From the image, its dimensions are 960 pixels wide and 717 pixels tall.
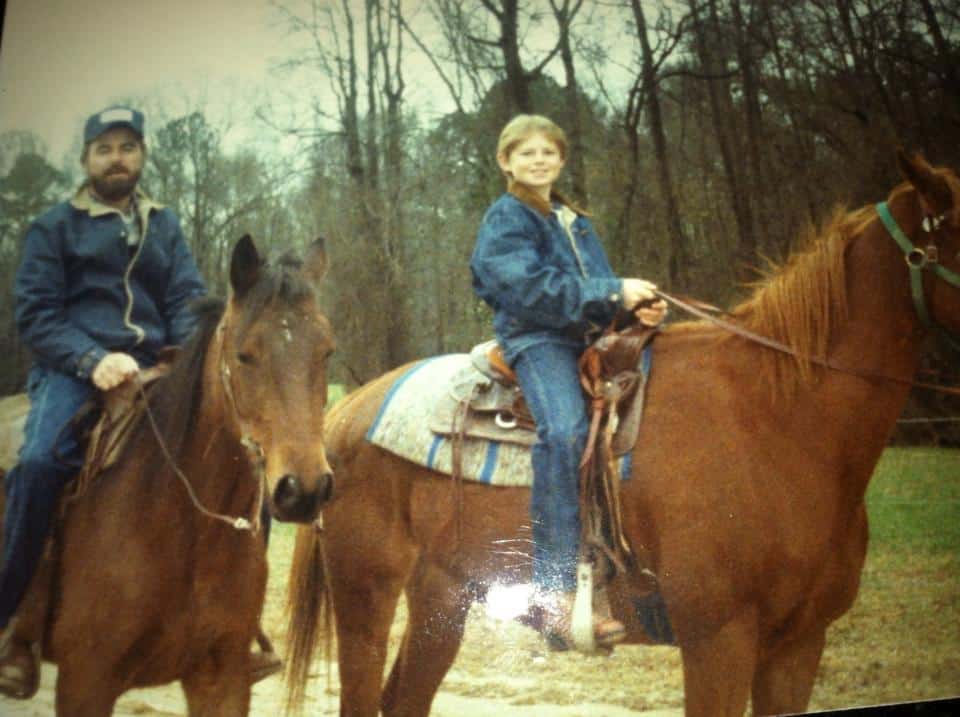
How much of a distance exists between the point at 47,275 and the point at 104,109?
555 mm

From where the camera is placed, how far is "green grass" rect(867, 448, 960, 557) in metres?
3.26

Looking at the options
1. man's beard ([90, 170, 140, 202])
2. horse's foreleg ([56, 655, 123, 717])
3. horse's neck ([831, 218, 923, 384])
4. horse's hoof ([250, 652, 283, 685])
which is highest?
man's beard ([90, 170, 140, 202])

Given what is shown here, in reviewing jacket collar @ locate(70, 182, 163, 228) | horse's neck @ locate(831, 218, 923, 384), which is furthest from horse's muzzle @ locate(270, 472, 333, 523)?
horse's neck @ locate(831, 218, 923, 384)

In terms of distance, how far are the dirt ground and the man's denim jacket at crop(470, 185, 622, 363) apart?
92 cm

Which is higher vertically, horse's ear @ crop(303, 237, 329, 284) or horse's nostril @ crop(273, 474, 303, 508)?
horse's ear @ crop(303, 237, 329, 284)

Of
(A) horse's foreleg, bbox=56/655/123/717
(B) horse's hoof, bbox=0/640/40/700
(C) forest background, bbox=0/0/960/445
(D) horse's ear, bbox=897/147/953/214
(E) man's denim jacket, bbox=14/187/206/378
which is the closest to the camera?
(A) horse's foreleg, bbox=56/655/123/717

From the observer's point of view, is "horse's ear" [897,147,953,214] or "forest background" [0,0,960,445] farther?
"horse's ear" [897,147,953,214]

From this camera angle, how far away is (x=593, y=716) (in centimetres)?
313

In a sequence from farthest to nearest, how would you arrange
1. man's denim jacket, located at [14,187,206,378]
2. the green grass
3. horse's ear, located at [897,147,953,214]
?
the green grass → horse's ear, located at [897,147,953,214] → man's denim jacket, located at [14,187,206,378]

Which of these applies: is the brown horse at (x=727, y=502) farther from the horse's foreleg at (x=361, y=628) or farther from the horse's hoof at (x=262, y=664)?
the horse's hoof at (x=262, y=664)

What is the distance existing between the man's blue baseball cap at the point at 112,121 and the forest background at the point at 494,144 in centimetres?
5

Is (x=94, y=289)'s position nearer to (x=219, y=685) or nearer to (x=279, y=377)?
(x=279, y=377)

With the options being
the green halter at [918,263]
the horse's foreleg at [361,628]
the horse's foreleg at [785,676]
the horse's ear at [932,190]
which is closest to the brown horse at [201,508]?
the horse's foreleg at [361,628]

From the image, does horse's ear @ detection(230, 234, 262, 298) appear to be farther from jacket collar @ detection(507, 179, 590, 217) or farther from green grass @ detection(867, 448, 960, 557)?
green grass @ detection(867, 448, 960, 557)
